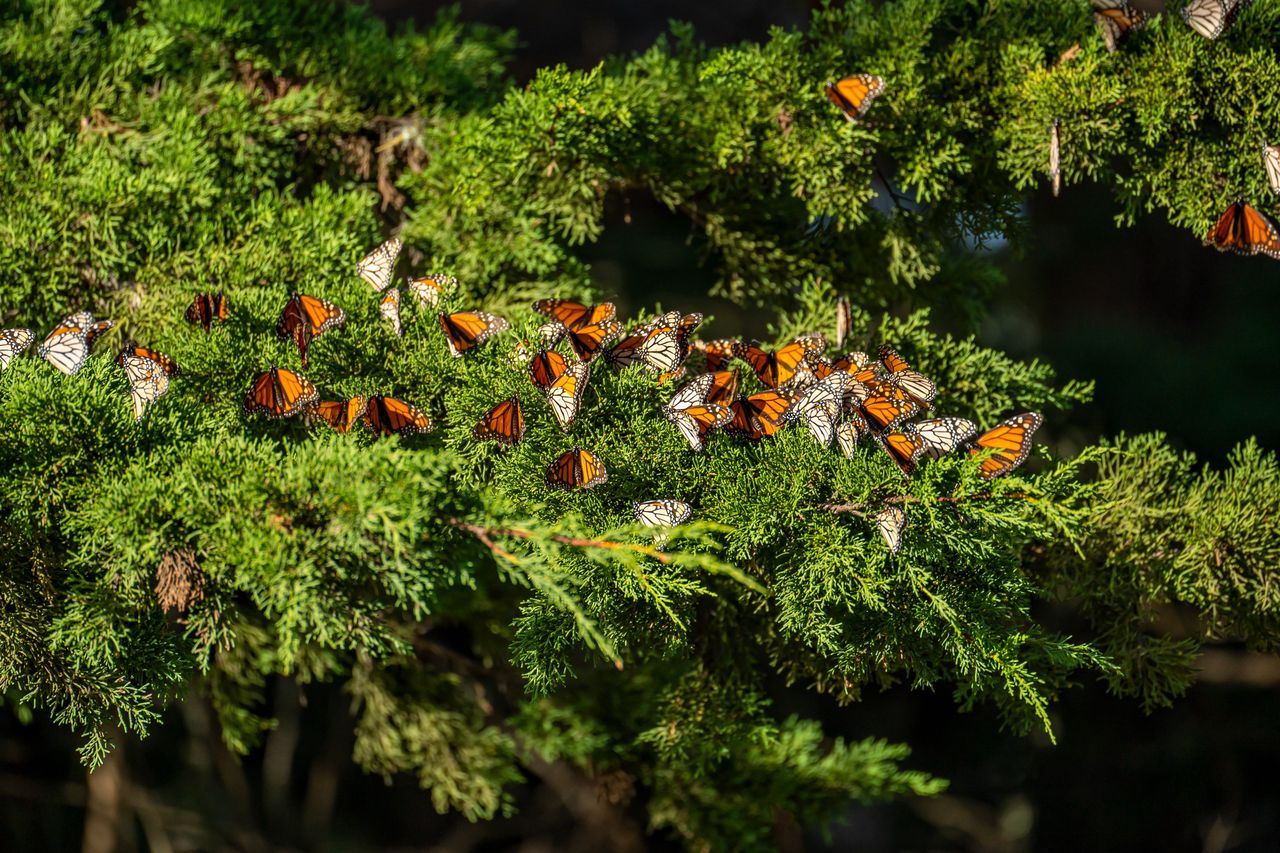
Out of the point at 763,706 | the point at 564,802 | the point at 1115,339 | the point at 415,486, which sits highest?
the point at 415,486

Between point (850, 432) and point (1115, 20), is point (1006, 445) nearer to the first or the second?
point (850, 432)

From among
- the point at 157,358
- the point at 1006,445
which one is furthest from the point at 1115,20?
the point at 157,358

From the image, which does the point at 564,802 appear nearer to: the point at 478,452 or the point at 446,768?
the point at 446,768

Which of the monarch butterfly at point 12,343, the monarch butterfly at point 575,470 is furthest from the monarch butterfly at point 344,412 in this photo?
the monarch butterfly at point 12,343

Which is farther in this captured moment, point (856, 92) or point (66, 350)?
point (856, 92)

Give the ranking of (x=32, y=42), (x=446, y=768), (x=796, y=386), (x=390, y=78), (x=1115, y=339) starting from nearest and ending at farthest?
(x=796, y=386)
(x=32, y=42)
(x=390, y=78)
(x=446, y=768)
(x=1115, y=339)

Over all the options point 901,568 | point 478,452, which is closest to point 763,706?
point 901,568
